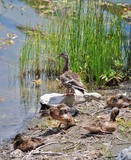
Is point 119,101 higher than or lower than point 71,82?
lower

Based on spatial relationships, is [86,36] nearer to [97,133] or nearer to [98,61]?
[98,61]

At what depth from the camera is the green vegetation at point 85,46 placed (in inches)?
457

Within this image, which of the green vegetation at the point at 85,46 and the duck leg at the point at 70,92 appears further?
the green vegetation at the point at 85,46

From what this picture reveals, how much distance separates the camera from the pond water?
9.76 metres

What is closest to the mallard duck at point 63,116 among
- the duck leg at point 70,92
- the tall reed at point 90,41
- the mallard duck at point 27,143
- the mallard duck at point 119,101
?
the mallard duck at point 27,143

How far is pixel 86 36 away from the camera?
38.0 feet

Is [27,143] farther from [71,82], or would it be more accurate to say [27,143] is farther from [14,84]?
[14,84]

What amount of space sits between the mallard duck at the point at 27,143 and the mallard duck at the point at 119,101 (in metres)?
2.01

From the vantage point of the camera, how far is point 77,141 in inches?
301

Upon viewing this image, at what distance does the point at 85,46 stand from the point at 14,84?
1.71 meters

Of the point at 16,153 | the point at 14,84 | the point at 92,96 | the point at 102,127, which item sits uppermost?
the point at 102,127

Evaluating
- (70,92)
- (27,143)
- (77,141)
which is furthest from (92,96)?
(27,143)

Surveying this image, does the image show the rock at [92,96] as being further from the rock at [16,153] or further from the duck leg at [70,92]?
the rock at [16,153]

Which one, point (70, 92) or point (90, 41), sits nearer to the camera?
point (70, 92)
